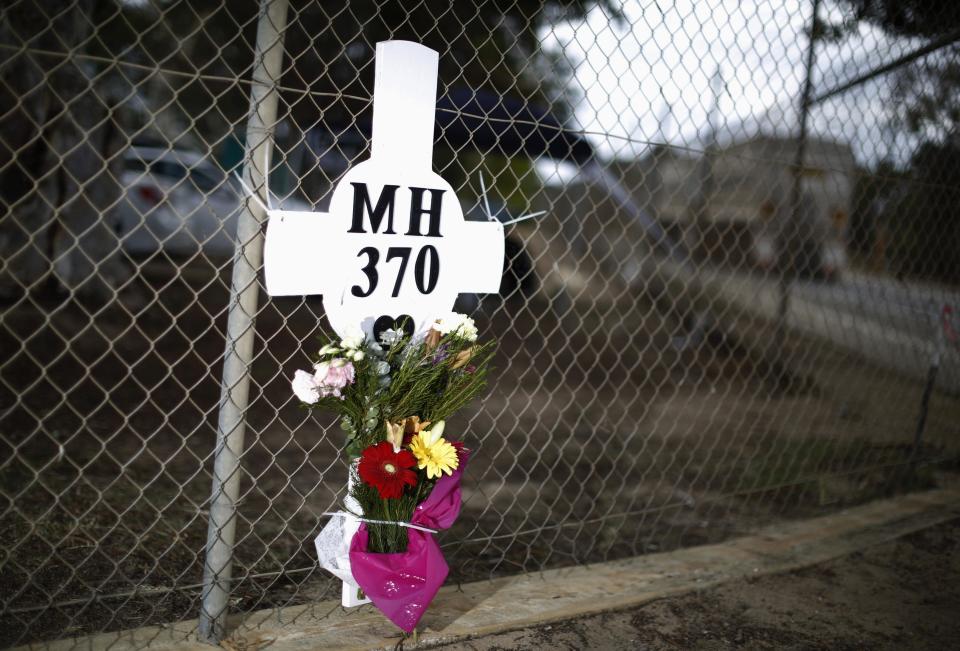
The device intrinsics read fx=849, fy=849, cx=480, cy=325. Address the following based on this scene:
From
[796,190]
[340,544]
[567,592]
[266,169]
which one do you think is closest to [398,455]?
[340,544]

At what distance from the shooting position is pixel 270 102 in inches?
74.0

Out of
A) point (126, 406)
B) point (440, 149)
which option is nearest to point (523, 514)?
point (126, 406)

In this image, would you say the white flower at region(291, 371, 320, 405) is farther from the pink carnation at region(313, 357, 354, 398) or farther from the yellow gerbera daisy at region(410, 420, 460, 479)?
the yellow gerbera daisy at region(410, 420, 460, 479)

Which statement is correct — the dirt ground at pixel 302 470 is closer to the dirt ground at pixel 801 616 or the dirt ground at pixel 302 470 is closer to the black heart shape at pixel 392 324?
the black heart shape at pixel 392 324

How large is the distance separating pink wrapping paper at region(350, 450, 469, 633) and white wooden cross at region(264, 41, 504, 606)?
11 centimetres

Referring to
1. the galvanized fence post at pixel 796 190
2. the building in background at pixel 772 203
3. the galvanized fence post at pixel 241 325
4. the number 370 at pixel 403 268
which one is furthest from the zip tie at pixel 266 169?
the building in background at pixel 772 203

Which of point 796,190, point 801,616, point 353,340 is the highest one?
point 796,190

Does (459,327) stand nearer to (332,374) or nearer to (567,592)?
(332,374)

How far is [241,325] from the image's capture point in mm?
1910

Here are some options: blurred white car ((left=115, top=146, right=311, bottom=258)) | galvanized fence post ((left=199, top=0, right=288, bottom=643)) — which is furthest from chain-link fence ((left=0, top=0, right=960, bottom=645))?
blurred white car ((left=115, top=146, right=311, bottom=258))

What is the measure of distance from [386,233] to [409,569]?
78 centimetres

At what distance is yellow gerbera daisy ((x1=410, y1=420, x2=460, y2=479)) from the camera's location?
1.91 meters

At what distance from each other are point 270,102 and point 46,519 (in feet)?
5.40

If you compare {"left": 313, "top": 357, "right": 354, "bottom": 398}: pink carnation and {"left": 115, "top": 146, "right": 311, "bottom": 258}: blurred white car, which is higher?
{"left": 115, "top": 146, "right": 311, "bottom": 258}: blurred white car
